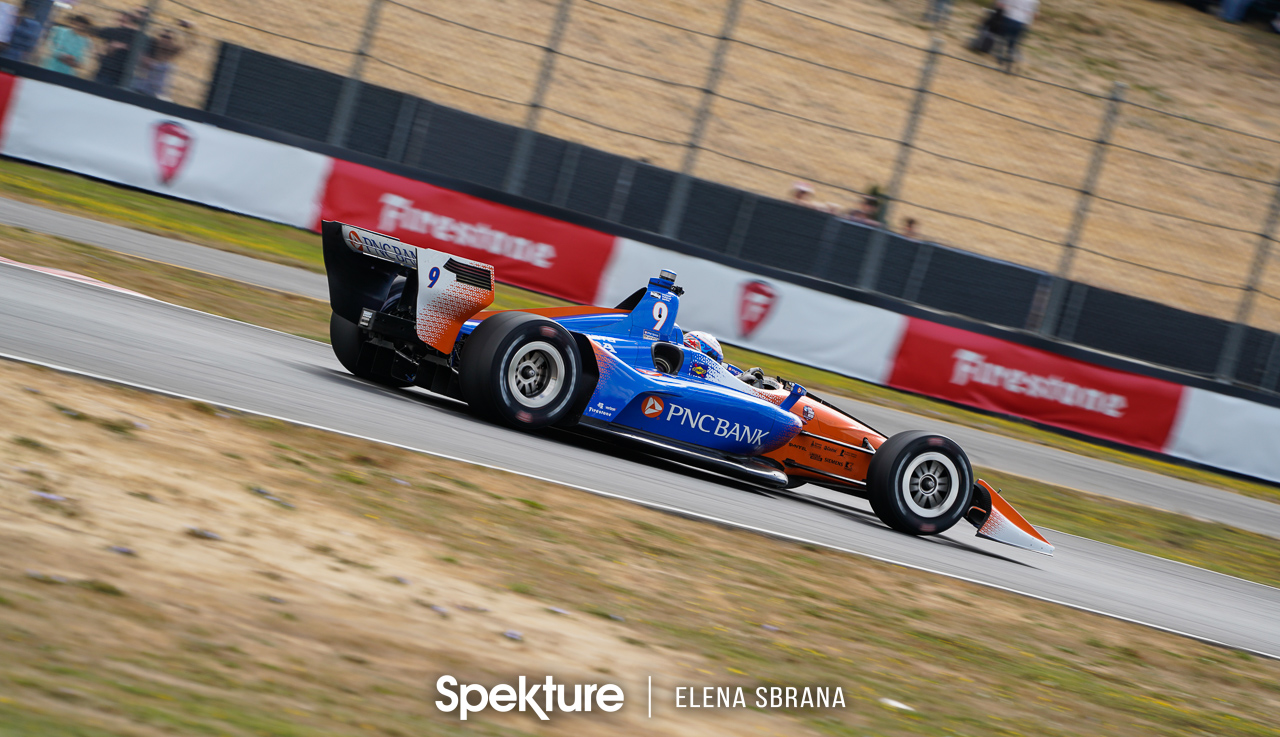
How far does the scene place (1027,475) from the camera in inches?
524

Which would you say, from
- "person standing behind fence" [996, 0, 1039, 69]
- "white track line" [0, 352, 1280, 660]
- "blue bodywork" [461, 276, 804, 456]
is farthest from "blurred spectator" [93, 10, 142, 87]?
"person standing behind fence" [996, 0, 1039, 69]

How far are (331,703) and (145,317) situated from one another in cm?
595

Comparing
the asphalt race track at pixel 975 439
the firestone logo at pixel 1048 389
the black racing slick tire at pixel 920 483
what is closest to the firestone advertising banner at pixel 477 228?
the asphalt race track at pixel 975 439

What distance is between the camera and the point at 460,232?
638 inches

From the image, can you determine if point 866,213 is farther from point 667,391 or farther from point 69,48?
point 69,48

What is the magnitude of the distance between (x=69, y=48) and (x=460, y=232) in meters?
5.43

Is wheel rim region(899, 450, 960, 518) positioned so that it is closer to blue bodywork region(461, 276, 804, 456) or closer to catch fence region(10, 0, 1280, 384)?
blue bodywork region(461, 276, 804, 456)

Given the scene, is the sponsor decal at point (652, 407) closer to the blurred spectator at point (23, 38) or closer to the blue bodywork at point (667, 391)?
the blue bodywork at point (667, 391)

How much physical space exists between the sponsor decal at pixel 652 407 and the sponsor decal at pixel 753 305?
868 cm

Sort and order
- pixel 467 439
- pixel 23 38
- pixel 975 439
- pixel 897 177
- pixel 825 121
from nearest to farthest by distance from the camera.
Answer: pixel 467 439, pixel 975 439, pixel 23 38, pixel 897 177, pixel 825 121

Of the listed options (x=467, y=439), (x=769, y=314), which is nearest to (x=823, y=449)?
(x=467, y=439)

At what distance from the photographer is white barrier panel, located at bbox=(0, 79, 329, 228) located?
50.3 feet

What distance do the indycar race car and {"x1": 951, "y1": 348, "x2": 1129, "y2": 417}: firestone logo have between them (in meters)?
8.44

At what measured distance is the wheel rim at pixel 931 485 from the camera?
877cm
